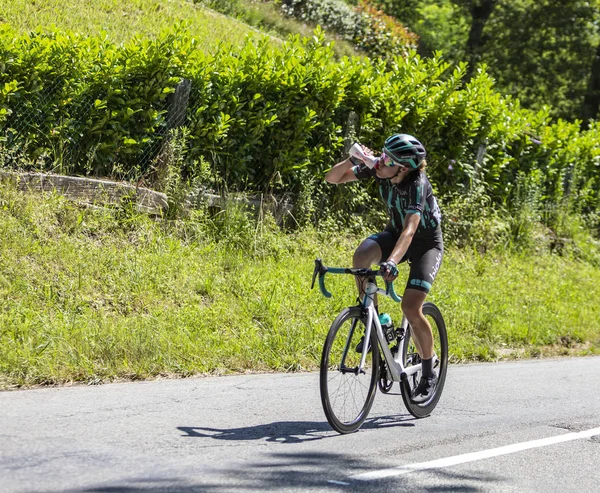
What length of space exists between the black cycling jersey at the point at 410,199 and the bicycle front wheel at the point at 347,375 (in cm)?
87

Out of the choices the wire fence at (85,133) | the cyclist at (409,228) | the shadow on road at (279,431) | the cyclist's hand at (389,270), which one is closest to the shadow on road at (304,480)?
the shadow on road at (279,431)

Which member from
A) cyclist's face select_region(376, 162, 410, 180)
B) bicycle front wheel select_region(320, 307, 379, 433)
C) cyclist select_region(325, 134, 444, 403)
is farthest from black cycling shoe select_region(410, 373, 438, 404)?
cyclist's face select_region(376, 162, 410, 180)

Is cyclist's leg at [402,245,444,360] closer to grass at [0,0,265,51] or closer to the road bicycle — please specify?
the road bicycle

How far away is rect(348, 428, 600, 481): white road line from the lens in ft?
17.4

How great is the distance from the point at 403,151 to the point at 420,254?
3.13 feet

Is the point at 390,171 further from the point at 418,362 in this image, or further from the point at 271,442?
the point at 271,442

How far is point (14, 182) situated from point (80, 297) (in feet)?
6.28

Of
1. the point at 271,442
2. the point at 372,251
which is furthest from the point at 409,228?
the point at 271,442

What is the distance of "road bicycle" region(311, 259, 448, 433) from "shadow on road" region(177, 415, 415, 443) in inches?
7.9

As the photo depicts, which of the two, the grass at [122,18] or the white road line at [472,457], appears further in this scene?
the grass at [122,18]

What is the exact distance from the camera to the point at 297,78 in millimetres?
12414

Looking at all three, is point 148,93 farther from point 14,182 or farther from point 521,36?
point 521,36

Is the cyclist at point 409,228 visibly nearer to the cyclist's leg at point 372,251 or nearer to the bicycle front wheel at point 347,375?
the cyclist's leg at point 372,251

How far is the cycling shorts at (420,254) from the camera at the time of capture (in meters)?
6.87
